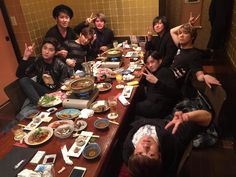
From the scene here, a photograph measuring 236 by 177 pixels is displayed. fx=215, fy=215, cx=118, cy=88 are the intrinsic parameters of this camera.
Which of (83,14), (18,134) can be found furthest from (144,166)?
(83,14)

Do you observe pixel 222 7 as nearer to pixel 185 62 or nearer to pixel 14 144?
pixel 185 62

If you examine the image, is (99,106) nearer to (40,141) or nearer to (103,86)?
(103,86)

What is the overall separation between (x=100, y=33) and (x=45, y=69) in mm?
1454

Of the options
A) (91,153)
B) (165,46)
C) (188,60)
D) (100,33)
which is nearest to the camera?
(91,153)

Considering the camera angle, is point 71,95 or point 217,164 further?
point 217,164

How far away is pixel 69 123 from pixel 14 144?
0.40 meters

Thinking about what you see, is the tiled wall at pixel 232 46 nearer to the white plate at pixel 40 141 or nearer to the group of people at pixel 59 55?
the group of people at pixel 59 55

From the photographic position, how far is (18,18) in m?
3.05

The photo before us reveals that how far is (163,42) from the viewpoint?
310 centimetres

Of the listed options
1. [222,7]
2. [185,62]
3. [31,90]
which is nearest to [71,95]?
[31,90]

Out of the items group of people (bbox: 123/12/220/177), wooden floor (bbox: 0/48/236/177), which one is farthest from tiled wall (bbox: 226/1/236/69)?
group of people (bbox: 123/12/220/177)

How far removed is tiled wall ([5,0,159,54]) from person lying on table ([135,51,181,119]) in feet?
5.74

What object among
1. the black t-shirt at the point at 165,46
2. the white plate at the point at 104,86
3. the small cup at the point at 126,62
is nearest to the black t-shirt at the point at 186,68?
the black t-shirt at the point at 165,46

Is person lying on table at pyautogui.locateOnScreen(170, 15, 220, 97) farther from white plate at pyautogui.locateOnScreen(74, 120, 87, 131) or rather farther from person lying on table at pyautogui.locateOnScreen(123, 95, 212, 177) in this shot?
white plate at pyautogui.locateOnScreen(74, 120, 87, 131)
